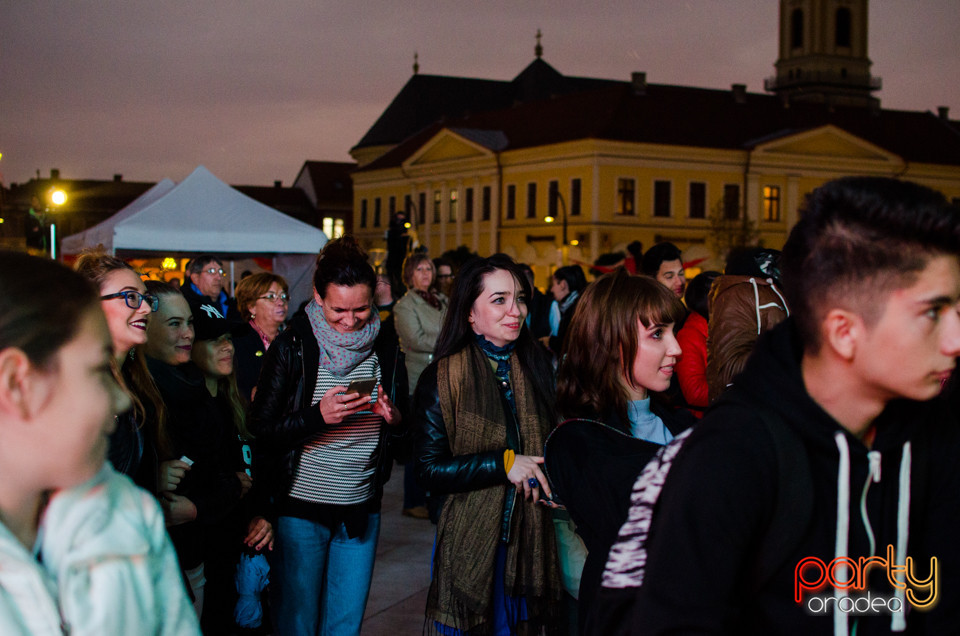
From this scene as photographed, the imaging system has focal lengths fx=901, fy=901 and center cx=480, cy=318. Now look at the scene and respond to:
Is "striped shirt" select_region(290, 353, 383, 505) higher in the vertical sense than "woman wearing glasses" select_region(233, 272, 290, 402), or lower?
lower

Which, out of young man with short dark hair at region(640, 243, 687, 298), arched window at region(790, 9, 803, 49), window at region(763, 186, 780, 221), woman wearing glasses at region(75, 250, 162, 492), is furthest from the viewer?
arched window at region(790, 9, 803, 49)

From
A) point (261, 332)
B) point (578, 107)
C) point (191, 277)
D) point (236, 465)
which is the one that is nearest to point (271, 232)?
point (191, 277)

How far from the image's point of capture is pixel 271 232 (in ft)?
46.8

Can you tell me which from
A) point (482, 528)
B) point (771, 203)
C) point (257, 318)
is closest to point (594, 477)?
point (482, 528)

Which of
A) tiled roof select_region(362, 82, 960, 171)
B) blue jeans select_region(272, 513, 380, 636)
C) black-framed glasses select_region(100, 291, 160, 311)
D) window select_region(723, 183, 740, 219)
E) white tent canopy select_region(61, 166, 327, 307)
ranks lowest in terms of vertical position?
blue jeans select_region(272, 513, 380, 636)

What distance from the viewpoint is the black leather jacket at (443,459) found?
3383 millimetres

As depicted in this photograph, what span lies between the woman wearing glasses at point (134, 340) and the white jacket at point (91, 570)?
1432mm

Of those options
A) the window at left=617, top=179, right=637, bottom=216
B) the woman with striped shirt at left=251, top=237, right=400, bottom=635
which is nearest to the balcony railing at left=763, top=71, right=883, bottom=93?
the window at left=617, top=179, right=637, bottom=216

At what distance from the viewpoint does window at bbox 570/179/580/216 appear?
47.6 m

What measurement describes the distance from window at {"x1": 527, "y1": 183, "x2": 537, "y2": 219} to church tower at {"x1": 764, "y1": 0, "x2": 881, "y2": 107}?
105 feet

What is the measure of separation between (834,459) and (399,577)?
4654mm

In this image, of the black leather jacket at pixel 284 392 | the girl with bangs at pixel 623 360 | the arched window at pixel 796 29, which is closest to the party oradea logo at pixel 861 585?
the girl with bangs at pixel 623 360

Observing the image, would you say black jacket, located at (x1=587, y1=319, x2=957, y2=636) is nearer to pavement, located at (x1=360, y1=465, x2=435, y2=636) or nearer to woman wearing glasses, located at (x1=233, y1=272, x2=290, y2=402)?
pavement, located at (x1=360, y1=465, x2=435, y2=636)

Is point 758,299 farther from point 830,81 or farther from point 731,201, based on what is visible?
point 830,81
